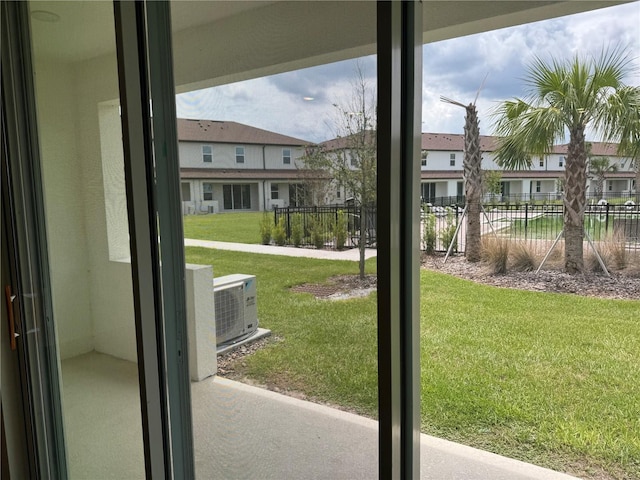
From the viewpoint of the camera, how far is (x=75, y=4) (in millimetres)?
987

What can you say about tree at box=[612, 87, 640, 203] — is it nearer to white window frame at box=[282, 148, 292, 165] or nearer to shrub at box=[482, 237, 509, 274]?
shrub at box=[482, 237, 509, 274]

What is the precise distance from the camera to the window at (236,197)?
31.3 inches

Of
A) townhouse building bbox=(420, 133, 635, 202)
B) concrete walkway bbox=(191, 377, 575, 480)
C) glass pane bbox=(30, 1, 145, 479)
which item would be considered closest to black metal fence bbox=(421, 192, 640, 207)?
townhouse building bbox=(420, 133, 635, 202)


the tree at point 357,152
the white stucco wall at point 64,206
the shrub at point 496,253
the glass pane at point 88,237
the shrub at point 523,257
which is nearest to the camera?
the tree at point 357,152

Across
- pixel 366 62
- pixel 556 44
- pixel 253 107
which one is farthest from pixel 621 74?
pixel 253 107

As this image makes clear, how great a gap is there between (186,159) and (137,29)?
0.28 meters

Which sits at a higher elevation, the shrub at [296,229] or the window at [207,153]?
the window at [207,153]

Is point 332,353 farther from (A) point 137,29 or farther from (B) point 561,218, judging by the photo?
(B) point 561,218

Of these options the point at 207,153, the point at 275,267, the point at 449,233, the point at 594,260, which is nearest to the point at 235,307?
the point at 275,267

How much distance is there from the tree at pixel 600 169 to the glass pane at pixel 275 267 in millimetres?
1259

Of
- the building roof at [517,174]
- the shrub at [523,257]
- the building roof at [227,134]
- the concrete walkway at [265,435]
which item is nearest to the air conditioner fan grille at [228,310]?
the concrete walkway at [265,435]

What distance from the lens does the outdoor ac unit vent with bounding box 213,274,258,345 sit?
83 centimetres

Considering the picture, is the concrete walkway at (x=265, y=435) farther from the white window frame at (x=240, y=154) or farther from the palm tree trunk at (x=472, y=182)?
the palm tree trunk at (x=472, y=182)

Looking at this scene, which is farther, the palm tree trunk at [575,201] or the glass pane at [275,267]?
the palm tree trunk at [575,201]
